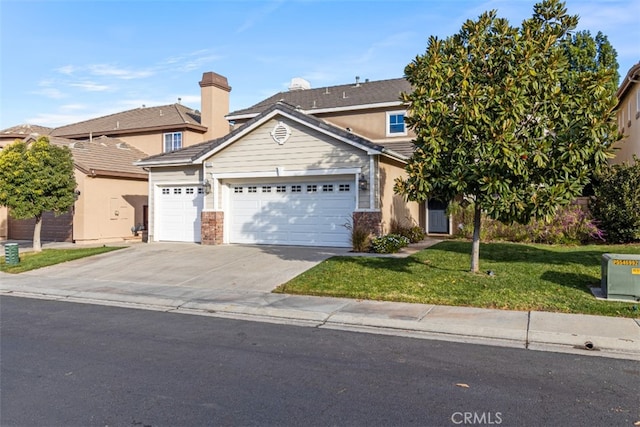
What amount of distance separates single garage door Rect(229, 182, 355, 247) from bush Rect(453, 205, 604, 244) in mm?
4337

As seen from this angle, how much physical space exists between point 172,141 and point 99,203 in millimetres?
7314

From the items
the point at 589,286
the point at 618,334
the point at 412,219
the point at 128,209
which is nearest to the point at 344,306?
the point at 618,334

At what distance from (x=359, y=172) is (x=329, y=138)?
1615 mm

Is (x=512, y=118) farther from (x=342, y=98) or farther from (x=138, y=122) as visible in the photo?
(x=138, y=122)

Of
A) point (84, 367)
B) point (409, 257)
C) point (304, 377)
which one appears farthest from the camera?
point (409, 257)

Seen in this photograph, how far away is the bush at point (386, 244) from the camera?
14.4m

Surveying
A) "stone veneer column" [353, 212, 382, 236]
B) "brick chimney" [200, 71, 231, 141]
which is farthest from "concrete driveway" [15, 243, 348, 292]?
"brick chimney" [200, 71, 231, 141]

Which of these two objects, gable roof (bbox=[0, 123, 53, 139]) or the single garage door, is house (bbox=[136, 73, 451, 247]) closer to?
the single garage door

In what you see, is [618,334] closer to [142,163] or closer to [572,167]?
[572,167]

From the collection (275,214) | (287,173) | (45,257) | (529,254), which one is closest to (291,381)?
(529,254)

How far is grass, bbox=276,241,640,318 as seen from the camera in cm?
863

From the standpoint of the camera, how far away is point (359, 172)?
51.1 ft

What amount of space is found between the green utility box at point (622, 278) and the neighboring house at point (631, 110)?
1085 cm

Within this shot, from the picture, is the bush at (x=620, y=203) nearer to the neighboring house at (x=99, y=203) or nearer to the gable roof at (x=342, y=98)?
the gable roof at (x=342, y=98)
